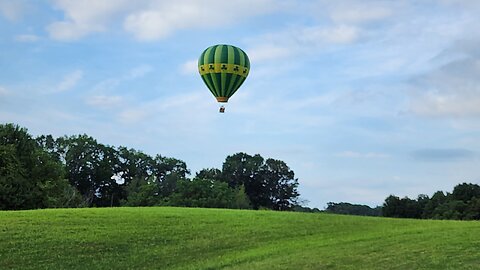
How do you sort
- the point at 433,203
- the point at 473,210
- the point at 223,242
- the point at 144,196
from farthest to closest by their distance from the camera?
the point at 433,203 → the point at 144,196 → the point at 473,210 → the point at 223,242

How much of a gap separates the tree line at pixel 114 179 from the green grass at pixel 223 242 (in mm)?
27376

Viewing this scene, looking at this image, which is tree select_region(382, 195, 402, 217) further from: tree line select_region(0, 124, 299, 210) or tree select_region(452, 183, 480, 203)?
tree line select_region(0, 124, 299, 210)

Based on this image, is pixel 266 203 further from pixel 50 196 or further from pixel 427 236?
pixel 427 236

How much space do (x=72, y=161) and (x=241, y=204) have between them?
28156mm

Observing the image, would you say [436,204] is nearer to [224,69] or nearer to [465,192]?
[465,192]

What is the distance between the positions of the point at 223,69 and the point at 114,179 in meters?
68.3

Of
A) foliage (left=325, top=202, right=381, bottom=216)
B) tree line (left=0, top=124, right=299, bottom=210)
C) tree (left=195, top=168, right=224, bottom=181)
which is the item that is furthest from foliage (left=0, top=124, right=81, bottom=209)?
foliage (left=325, top=202, right=381, bottom=216)

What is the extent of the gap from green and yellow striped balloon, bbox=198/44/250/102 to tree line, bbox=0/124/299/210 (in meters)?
27.1

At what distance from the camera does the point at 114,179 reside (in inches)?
4060

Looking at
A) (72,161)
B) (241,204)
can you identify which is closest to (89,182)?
(72,161)

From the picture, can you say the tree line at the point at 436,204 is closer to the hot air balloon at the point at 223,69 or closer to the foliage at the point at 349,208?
the foliage at the point at 349,208

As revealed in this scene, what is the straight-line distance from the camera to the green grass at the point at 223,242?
23.2 meters

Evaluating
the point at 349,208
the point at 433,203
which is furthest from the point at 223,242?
the point at 349,208

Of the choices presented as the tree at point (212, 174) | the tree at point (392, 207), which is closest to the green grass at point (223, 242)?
the tree at point (392, 207)
